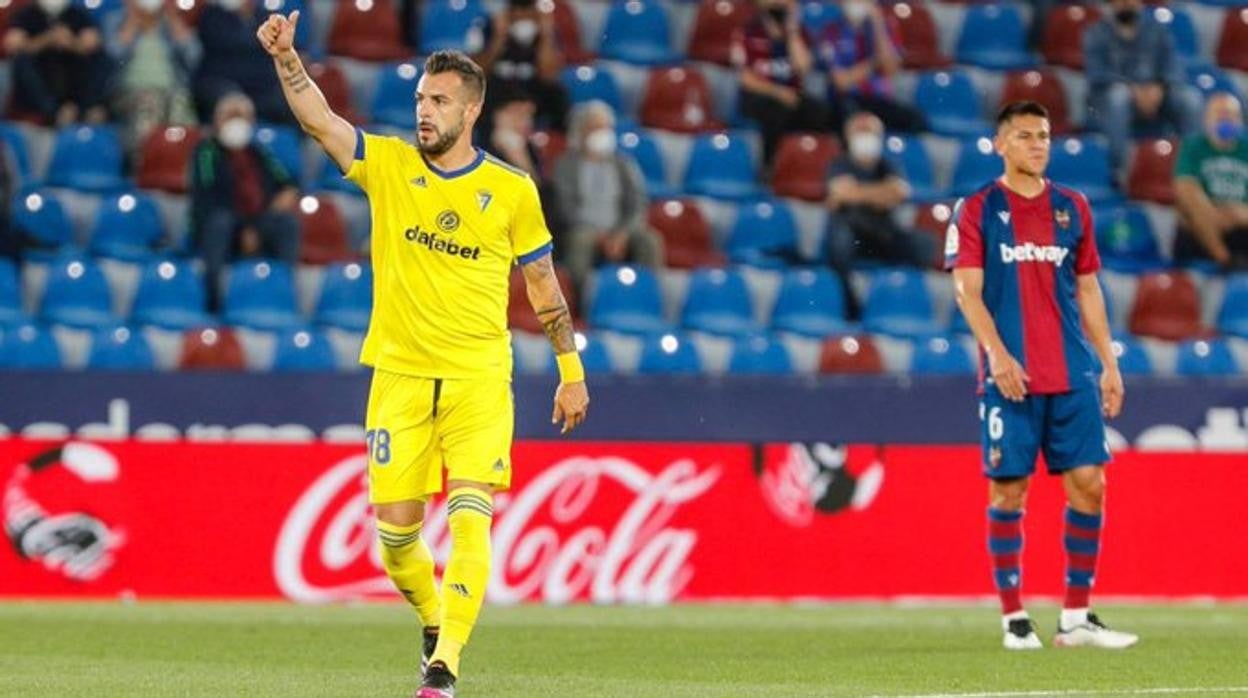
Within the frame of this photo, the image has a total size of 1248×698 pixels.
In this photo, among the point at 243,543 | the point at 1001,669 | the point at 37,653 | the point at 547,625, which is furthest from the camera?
the point at 243,543

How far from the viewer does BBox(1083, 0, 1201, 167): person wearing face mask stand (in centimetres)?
1916

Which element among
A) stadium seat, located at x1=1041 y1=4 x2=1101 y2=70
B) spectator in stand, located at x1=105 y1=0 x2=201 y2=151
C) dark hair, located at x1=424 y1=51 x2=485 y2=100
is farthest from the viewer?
stadium seat, located at x1=1041 y1=4 x2=1101 y2=70

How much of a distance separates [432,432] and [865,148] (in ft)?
29.9

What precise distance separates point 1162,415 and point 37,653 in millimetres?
7579

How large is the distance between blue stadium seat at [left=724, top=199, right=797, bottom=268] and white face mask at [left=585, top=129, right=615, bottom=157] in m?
1.37

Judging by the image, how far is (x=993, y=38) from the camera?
20125mm

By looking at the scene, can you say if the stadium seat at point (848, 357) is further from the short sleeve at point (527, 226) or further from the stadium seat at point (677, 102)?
the short sleeve at point (527, 226)

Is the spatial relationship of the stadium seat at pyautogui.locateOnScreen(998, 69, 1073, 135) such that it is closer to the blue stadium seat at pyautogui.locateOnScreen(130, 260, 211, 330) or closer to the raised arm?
the blue stadium seat at pyautogui.locateOnScreen(130, 260, 211, 330)

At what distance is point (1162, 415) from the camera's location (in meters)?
15.6

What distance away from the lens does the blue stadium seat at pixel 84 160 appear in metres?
17.5

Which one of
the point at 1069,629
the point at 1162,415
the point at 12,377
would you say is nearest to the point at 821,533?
the point at 1162,415


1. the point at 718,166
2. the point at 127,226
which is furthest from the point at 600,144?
the point at 127,226

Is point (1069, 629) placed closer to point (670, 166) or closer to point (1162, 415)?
point (1162, 415)

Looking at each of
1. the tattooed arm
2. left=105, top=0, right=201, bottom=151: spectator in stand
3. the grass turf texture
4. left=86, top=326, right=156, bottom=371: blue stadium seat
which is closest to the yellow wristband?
the tattooed arm
